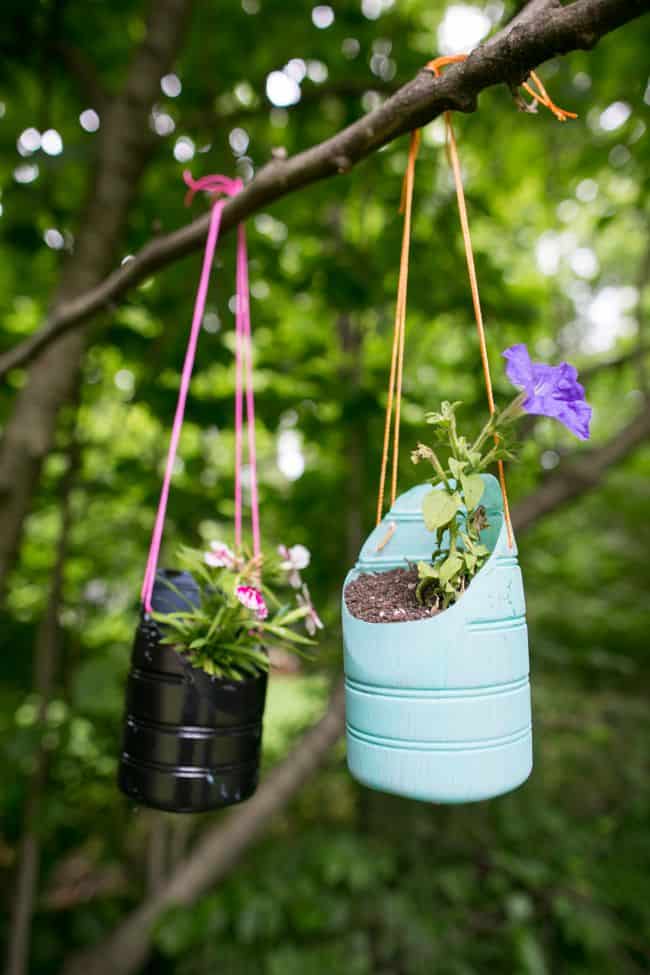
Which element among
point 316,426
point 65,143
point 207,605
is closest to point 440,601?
point 207,605

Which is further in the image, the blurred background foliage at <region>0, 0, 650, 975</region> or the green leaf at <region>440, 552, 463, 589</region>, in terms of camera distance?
the blurred background foliage at <region>0, 0, 650, 975</region>

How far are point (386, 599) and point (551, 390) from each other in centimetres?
32

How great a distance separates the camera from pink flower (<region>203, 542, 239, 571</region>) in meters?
1.03

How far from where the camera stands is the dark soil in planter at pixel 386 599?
0.90 m

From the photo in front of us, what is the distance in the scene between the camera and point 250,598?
39.0 inches

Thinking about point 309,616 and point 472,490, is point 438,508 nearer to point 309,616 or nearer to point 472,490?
point 472,490

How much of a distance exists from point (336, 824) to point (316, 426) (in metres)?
2.41

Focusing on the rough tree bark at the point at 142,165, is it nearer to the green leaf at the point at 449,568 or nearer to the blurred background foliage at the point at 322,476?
the blurred background foliage at the point at 322,476

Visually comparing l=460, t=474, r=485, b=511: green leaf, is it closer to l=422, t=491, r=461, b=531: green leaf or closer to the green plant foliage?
l=422, t=491, r=461, b=531: green leaf

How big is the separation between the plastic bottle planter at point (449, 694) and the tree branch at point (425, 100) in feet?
1.68

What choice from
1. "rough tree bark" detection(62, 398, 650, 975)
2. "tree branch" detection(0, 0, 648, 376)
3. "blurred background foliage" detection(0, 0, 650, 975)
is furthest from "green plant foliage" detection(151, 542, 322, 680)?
"rough tree bark" detection(62, 398, 650, 975)

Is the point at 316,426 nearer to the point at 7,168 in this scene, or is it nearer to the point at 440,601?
the point at 7,168

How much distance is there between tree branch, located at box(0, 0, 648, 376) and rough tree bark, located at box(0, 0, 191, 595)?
711 millimetres

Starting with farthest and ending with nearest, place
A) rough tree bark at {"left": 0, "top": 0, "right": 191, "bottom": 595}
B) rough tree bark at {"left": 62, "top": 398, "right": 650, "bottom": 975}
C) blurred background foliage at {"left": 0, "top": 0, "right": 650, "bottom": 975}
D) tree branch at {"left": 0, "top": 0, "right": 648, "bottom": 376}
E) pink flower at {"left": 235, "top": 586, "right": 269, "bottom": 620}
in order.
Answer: rough tree bark at {"left": 62, "top": 398, "right": 650, "bottom": 975} < blurred background foliage at {"left": 0, "top": 0, "right": 650, "bottom": 975} < rough tree bark at {"left": 0, "top": 0, "right": 191, "bottom": 595} < pink flower at {"left": 235, "top": 586, "right": 269, "bottom": 620} < tree branch at {"left": 0, "top": 0, "right": 648, "bottom": 376}
